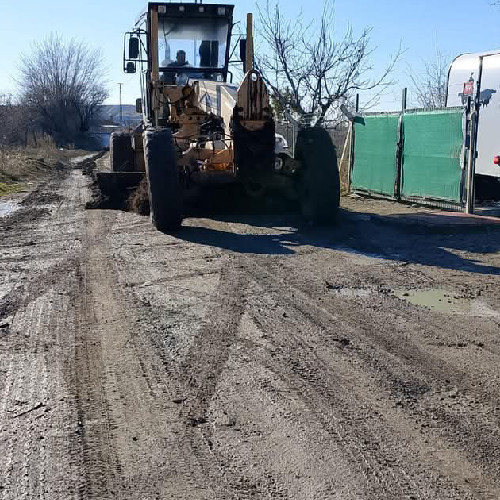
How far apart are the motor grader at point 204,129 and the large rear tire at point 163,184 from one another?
0.05 ft

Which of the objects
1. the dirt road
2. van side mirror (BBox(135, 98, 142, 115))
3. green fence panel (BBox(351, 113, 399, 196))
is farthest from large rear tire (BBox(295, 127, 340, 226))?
van side mirror (BBox(135, 98, 142, 115))

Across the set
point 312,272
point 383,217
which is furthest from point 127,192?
point 312,272

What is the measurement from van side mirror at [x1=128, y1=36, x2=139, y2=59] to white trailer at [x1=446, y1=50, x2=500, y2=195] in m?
6.26

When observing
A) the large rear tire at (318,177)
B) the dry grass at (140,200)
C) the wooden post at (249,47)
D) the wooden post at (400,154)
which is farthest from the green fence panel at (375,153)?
the dry grass at (140,200)

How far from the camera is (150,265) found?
31.0 ft

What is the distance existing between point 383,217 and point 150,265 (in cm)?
506

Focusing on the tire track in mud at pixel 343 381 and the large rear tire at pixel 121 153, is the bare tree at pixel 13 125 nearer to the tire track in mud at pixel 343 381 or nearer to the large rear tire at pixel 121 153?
the large rear tire at pixel 121 153

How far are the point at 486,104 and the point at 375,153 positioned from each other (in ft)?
9.47

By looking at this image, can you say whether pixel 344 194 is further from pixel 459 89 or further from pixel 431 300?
pixel 431 300

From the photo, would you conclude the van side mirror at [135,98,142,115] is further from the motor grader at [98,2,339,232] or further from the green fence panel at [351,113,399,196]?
the green fence panel at [351,113,399,196]

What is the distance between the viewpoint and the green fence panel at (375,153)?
1594 cm

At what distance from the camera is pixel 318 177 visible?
12.2 metres

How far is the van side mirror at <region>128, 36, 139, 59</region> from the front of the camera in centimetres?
1441

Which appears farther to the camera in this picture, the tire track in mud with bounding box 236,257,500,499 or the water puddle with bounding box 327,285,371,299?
the water puddle with bounding box 327,285,371,299
